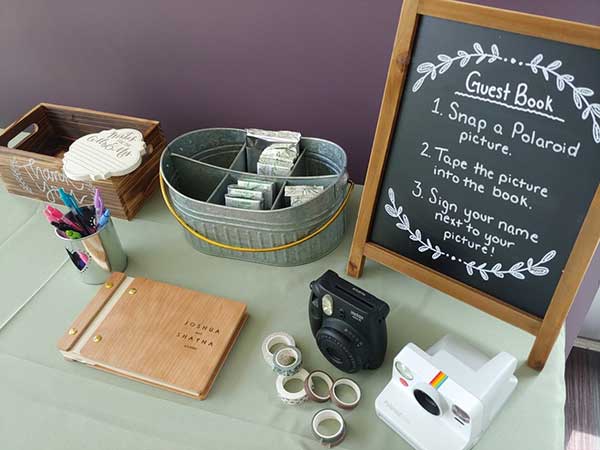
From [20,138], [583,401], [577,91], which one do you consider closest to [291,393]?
[577,91]

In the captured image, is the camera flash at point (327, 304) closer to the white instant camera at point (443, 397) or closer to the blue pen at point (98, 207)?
the white instant camera at point (443, 397)

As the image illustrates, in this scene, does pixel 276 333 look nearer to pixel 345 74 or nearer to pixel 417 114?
pixel 417 114

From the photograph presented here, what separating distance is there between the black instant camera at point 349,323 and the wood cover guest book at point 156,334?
0.51ft

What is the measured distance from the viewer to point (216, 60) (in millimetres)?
1100

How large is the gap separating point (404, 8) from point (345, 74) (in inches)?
14.0

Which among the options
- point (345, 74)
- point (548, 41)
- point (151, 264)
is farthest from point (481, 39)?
point (151, 264)

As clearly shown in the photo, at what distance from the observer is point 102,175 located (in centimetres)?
96

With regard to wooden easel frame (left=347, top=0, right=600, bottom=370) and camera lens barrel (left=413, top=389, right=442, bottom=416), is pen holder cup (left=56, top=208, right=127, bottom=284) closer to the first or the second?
wooden easel frame (left=347, top=0, right=600, bottom=370)

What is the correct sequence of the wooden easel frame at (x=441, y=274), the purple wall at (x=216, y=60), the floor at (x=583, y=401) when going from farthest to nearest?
the floor at (x=583, y=401), the purple wall at (x=216, y=60), the wooden easel frame at (x=441, y=274)

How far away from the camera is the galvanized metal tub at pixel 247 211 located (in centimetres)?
88

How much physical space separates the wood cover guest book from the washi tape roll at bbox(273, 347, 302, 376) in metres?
0.08

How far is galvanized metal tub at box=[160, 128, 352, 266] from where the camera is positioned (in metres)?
0.88

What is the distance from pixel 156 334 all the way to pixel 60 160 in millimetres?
416

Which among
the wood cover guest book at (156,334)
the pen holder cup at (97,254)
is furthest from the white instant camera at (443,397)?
the pen holder cup at (97,254)
